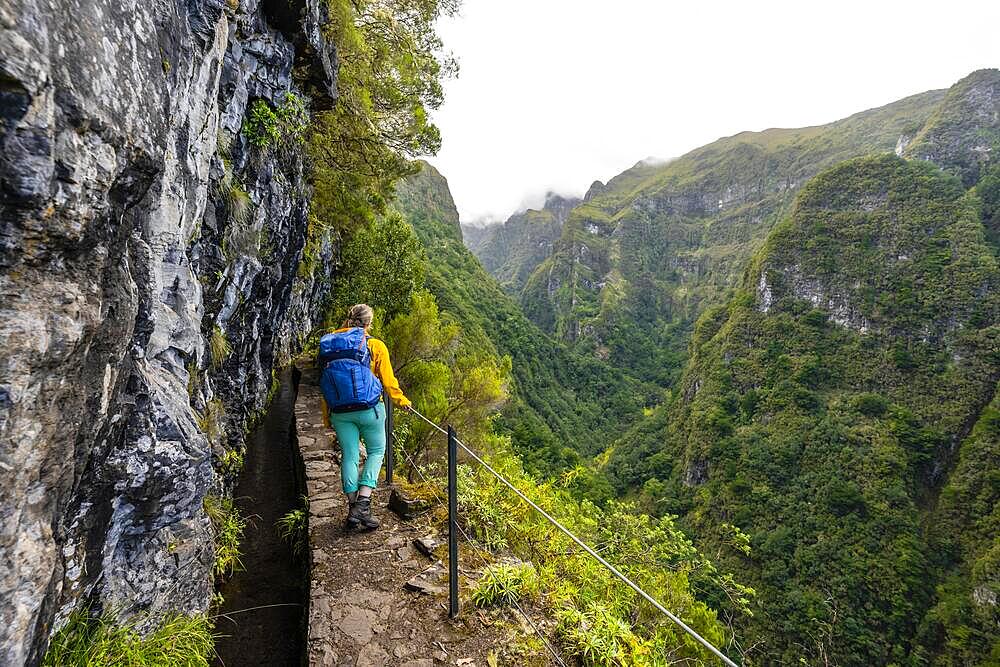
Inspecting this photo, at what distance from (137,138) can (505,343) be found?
7615cm

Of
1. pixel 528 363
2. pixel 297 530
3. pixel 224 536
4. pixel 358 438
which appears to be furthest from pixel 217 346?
pixel 528 363

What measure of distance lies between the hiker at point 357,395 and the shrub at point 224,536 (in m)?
1.28

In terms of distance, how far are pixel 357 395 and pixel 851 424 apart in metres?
83.9

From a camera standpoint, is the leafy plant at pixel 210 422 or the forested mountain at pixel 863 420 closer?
the leafy plant at pixel 210 422

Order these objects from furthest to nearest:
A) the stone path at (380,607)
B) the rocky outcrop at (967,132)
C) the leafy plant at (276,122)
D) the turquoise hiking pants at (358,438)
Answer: the rocky outcrop at (967,132), the leafy plant at (276,122), the turquoise hiking pants at (358,438), the stone path at (380,607)

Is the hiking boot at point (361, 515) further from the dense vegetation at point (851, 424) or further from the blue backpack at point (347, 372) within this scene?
the dense vegetation at point (851, 424)

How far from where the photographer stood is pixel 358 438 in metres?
3.60

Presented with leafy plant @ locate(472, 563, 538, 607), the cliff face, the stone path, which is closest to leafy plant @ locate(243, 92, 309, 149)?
the cliff face

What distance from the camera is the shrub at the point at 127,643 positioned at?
1990 millimetres

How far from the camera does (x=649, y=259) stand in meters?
183

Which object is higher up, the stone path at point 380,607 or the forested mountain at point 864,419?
the stone path at point 380,607

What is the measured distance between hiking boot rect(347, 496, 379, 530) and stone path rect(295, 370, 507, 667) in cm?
10

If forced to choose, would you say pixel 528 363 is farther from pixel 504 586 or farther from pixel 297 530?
pixel 504 586

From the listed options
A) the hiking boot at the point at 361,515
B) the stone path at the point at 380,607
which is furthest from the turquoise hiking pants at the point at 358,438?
the stone path at the point at 380,607
